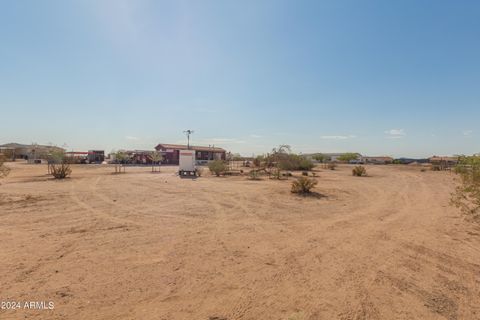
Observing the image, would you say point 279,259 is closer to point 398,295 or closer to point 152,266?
point 398,295

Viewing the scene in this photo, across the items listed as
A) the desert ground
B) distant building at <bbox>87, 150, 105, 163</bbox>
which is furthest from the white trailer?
distant building at <bbox>87, 150, 105, 163</bbox>

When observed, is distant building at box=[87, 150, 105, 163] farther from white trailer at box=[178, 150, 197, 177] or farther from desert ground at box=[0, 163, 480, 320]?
desert ground at box=[0, 163, 480, 320]

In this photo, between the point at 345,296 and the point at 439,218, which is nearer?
the point at 345,296

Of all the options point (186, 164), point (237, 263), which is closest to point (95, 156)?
point (186, 164)

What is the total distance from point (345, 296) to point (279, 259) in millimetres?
1636

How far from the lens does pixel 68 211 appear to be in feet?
31.3

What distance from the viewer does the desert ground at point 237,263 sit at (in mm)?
3758

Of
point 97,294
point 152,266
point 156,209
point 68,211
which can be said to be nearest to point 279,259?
point 152,266

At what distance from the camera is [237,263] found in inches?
207

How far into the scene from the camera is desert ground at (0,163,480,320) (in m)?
3.76

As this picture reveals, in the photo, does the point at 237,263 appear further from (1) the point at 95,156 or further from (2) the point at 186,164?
(1) the point at 95,156

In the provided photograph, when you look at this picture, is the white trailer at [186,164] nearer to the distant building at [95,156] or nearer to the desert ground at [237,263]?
the desert ground at [237,263]

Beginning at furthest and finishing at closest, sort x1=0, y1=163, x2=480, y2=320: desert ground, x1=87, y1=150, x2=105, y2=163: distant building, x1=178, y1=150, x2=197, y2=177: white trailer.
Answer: x1=87, y1=150, x2=105, y2=163: distant building, x1=178, y1=150, x2=197, y2=177: white trailer, x1=0, y1=163, x2=480, y2=320: desert ground

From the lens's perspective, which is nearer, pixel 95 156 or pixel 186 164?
pixel 186 164
